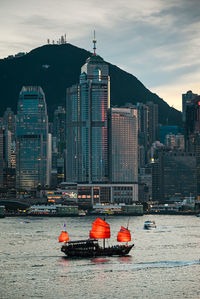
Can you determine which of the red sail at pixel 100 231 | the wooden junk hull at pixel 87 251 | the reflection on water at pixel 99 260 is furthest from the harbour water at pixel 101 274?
the red sail at pixel 100 231

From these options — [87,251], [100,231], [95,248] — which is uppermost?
[100,231]

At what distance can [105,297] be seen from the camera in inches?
4186

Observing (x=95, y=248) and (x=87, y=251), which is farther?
(x=95, y=248)

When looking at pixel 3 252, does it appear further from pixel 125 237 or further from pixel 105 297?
pixel 105 297

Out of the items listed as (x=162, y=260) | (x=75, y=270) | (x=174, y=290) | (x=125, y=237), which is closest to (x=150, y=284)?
(x=174, y=290)

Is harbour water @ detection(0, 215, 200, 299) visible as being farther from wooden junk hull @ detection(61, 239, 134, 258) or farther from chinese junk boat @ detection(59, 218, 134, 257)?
wooden junk hull @ detection(61, 239, 134, 258)

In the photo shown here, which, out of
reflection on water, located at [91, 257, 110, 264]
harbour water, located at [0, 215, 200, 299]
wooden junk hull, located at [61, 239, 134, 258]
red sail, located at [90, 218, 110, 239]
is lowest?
harbour water, located at [0, 215, 200, 299]

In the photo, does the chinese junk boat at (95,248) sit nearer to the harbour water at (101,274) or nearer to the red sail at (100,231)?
the red sail at (100,231)

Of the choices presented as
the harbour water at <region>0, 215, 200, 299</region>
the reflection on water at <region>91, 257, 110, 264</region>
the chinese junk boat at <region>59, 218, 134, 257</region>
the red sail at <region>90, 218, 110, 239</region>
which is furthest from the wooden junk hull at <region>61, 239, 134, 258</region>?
the red sail at <region>90, 218, 110, 239</region>

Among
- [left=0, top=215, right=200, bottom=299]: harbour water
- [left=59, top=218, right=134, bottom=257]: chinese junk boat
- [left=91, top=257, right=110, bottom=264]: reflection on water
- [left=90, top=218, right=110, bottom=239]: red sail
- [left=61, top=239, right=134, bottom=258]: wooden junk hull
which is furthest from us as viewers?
[left=90, top=218, right=110, bottom=239]: red sail

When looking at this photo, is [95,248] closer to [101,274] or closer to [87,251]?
[87,251]

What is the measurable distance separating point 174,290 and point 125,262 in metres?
28.1

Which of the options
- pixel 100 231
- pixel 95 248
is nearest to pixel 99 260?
pixel 95 248

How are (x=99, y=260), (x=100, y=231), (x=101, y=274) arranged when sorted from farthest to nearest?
(x=100, y=231) < (x=99, y=260) < (x=101, y=274)
